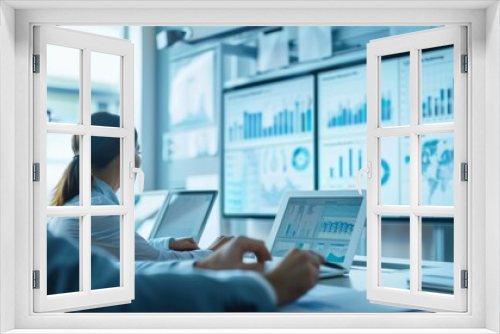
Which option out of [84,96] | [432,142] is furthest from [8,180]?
[432,142]

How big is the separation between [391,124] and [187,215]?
1624mm

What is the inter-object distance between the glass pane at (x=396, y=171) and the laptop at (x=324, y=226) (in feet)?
2.71

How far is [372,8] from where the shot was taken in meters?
2.49

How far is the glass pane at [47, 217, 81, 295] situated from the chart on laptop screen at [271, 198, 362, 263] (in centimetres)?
125

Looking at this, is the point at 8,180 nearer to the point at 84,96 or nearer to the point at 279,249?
the point at 84,96

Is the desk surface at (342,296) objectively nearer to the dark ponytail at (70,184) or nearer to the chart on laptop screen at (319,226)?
the chart on laptop screen at (319,226)

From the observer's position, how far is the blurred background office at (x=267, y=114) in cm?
402

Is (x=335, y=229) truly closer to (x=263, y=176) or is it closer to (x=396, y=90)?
(x=396, y=90)

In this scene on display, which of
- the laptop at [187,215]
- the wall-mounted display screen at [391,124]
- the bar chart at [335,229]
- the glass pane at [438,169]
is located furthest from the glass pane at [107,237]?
the glass pane at [438,169]

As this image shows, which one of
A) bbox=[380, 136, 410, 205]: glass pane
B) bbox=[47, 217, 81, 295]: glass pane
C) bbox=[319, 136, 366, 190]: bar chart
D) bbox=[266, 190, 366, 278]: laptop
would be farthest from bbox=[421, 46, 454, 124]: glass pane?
bbox=[47, 217, 81, 295]: glass pane

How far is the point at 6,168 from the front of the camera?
237 centimetres

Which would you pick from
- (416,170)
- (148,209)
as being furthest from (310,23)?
(148,209)

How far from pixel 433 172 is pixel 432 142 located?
20 centimetres

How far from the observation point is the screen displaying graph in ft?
17.0
